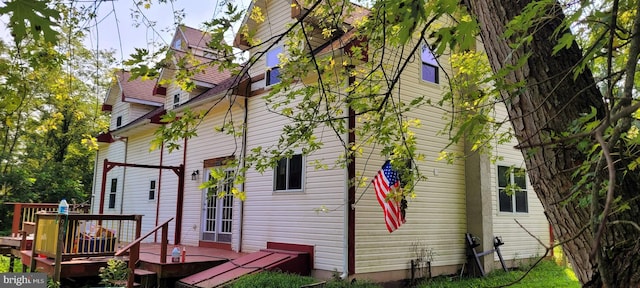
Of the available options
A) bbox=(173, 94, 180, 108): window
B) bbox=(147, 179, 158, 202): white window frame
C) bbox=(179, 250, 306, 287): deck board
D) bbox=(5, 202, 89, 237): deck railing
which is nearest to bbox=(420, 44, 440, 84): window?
bbox=(179, 250, 306, 287): deck board

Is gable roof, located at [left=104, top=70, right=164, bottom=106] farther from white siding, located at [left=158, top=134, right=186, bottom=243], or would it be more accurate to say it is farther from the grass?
the grass

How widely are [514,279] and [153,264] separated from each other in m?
7.49

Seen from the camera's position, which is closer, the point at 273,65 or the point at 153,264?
the point at 153,264

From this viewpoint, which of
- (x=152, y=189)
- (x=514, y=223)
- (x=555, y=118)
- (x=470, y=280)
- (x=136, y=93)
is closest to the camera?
(x=555, y=118)

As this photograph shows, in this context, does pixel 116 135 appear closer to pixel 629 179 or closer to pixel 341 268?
pixel 341 268

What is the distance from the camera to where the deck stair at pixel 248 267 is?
7.85 m

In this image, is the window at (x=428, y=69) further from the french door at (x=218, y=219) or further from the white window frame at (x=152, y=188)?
the white window frame at (x=152, y=188)

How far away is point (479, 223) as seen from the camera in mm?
10391

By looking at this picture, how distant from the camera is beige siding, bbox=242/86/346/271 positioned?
27.9 ft

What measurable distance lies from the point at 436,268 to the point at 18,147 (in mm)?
25987

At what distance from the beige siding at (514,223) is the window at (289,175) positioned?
4928 millimetres

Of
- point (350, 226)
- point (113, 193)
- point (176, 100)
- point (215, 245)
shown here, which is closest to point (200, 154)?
point (215, 245)

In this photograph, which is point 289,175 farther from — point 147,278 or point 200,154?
point 200,154

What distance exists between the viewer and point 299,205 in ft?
30.5
